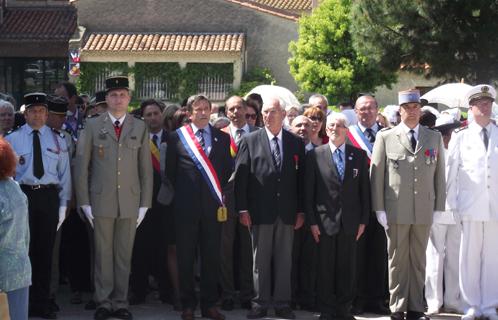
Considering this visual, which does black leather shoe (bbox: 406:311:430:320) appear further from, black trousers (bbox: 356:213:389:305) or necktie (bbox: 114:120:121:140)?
necktie (bbox: 114:120:121:140)

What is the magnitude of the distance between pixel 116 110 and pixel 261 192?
Result: 1.57 metres

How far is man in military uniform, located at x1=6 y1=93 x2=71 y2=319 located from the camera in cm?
772

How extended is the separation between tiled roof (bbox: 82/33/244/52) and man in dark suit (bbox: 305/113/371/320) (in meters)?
27.8

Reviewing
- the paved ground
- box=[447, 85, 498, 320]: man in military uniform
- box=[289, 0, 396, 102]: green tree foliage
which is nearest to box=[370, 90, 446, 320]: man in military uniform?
box=[447, 85, 498, 320]: man in military uniform

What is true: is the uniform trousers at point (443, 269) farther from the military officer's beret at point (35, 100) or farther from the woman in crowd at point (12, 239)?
the woman in crowd at point (12, 239)

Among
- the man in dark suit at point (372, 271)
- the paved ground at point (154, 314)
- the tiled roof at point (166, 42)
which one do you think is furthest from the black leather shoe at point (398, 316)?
the tiled roof at point (166, 42)

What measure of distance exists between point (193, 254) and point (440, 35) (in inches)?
630

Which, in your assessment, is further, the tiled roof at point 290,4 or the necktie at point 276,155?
the tiled roof at point 290,4

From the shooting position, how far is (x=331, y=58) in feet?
112

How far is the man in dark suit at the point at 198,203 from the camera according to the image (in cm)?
782

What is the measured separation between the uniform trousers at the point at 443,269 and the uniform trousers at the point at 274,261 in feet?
5.03

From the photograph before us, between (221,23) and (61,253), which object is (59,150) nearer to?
(61,253)

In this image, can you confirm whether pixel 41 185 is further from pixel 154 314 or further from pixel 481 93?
pixel 481 93

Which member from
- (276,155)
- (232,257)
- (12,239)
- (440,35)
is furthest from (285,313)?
(440,35)
